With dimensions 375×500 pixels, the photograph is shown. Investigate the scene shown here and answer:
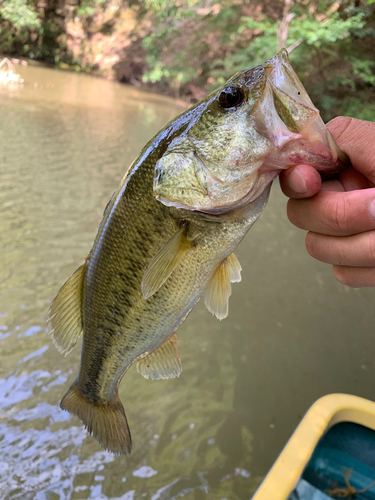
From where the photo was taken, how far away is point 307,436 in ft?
5.86

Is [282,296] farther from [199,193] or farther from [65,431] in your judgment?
[199,193]

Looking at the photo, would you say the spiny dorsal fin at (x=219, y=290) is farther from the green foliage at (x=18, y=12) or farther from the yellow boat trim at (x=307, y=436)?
the green foliage at (x=18, y=12)

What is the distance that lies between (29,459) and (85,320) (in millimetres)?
1490

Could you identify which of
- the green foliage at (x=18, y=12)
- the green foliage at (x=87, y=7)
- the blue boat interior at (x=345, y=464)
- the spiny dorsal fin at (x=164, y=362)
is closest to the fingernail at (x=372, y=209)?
the spiny dorsal fin at (x=164, y=362)

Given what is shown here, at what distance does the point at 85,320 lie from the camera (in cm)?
137

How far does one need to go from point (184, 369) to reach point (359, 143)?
248cm

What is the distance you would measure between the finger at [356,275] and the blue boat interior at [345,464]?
1369 mm

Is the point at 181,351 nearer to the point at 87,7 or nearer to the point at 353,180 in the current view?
the point at 353,180

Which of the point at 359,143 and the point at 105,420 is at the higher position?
the point at 359,143

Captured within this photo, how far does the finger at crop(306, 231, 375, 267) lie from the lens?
1.08m

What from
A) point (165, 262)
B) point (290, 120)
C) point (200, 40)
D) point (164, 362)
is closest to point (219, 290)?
point (165, 262)

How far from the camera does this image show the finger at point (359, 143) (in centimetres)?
103

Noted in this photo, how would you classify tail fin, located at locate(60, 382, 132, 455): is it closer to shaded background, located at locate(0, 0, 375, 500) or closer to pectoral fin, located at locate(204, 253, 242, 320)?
pectoral fin, located at locate(204, 253, 242, 320)

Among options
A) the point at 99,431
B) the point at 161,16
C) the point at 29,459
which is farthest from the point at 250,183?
the point at 161,16
